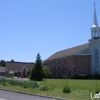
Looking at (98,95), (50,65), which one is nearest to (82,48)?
(50,65)

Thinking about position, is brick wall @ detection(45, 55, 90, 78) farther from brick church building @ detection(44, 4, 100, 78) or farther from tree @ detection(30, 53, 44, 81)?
tree @ detection(30, 53, 44, 81)

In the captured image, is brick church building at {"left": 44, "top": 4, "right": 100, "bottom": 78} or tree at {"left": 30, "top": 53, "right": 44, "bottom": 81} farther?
brick church building at {"left": 44, "top": 4, "right": 100, "bottom": 78}

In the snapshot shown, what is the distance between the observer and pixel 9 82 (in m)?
38.8

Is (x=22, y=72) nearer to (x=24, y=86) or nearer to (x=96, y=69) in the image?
(x=96, y=69)

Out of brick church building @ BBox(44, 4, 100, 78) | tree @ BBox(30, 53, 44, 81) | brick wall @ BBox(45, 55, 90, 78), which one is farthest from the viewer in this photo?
brick wall @ BBox(45, 55, 90, 78)

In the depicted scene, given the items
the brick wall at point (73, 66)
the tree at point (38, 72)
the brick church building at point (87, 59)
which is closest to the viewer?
the tree at point (38, 72)

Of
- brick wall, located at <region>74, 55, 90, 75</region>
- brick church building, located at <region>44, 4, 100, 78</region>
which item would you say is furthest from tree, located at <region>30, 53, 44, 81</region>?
brick wall, located at <region>74, 55, 90, 75</region>

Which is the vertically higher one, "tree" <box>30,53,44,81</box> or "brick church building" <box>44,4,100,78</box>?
"brick church building" <box>44,4,100,78</box>

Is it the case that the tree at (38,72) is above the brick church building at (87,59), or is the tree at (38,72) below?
below

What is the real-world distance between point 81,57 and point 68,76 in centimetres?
744

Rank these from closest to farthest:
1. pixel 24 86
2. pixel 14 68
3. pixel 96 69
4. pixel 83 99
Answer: pixel 83 99
pixel 24 86
pixel 96 69
pixel 14 68

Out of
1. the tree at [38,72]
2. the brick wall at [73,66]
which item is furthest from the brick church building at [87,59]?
the tree at [38,72]

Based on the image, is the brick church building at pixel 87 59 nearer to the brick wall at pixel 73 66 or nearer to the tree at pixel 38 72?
the brick wall at pixel 73 66

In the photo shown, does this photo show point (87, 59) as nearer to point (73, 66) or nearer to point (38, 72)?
point (73, 66)
